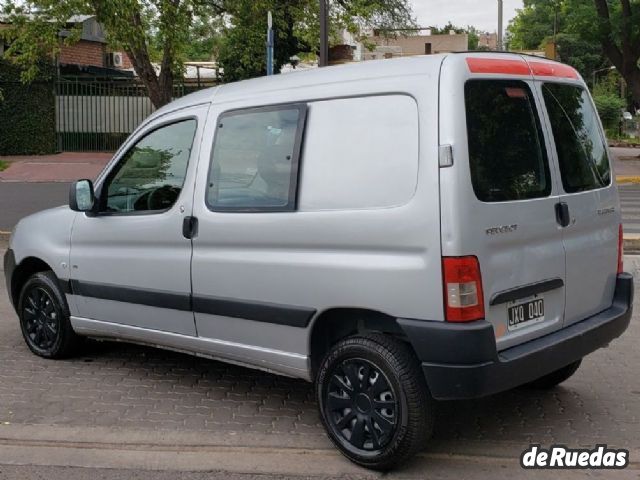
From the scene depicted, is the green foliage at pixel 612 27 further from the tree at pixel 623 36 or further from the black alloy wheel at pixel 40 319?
the black alloy wheel at pixel 40 319

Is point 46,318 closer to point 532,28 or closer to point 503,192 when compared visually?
point 503,192

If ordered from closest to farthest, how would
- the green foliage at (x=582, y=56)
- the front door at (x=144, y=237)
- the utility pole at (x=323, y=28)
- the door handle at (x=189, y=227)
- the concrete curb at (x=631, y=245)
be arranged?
the door handle at (x=189, y=227)
the front door at (x=144, y=237)
the concrete curb at (x=631, y=245)
the utility pole at (x=323, y=28)
the green foliage at (x=582, y=56)

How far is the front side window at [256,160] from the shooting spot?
414 centimetres

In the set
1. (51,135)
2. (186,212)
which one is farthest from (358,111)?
(51,135)

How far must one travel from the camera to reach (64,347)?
224 inches

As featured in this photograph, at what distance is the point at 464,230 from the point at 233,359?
1706 millimetres

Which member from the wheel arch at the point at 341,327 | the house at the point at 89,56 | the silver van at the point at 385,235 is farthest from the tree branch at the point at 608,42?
the wheel arch at the point at 341,327

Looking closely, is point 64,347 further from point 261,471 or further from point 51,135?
point 51,135

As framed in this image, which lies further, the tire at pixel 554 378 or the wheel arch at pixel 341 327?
the tire at pixel 554 378

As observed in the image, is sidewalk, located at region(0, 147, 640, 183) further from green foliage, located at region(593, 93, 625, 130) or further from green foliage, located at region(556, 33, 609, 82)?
green foliage, located at region(556, 33, 609, 82)

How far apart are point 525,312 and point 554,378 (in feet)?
4.28

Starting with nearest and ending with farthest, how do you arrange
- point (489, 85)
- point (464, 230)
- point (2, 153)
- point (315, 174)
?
point (464, 230)
point (489, 85)
point (315, 174)
point (2, 153)

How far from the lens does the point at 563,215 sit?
13.2ft

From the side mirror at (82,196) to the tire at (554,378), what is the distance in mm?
3094
